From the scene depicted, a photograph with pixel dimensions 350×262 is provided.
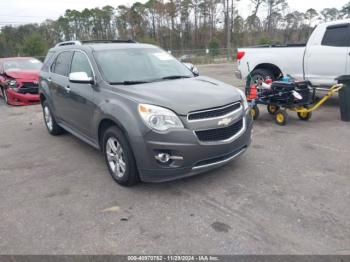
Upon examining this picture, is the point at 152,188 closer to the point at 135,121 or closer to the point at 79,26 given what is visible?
the point at 135,121

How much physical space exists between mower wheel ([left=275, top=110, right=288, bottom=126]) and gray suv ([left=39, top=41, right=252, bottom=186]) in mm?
2290

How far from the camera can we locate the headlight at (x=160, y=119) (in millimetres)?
3514

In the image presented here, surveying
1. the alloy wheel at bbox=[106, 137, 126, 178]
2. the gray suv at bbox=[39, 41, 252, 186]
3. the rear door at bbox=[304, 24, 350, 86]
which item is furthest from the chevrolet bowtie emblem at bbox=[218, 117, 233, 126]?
the rear door at bbox=[304, 24, 350, 86]

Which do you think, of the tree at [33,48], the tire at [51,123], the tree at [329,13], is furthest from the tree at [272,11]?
the tire at [51,123]

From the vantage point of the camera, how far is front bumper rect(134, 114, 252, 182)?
348 cm

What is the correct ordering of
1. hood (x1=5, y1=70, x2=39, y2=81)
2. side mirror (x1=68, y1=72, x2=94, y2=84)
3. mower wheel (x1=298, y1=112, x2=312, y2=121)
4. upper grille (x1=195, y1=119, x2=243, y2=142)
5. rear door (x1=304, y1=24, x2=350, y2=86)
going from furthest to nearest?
1. hood (x1=5, y1=70, x2=39, y2=81)
2. rear door (x1=304, y1=24, x2=350, y2=86)
3. mower wheel (x1=298, y1=112, x2=312, y2=121)
4. side mirror (x1=68, y1=72, x2=94, y2=84)
5. upper grille (x1=195, y1=119, x2=243, y2=142)

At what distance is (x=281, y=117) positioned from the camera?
648 cm

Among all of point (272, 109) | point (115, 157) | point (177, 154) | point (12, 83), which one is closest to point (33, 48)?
point (12, 83)

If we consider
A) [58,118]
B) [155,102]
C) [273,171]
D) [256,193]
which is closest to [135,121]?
[155,102]

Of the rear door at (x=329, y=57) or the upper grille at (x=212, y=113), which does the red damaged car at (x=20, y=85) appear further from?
the upper grille at (x=212, y=113)

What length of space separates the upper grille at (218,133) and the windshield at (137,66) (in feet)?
4.23

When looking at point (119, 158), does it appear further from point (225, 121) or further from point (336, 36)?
point (336, 36)

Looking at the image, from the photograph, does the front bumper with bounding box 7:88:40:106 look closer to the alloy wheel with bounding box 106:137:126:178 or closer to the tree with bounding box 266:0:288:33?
the alloy wheel with bounding box 106:137:126:178

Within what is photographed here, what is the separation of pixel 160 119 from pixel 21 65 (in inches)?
379
